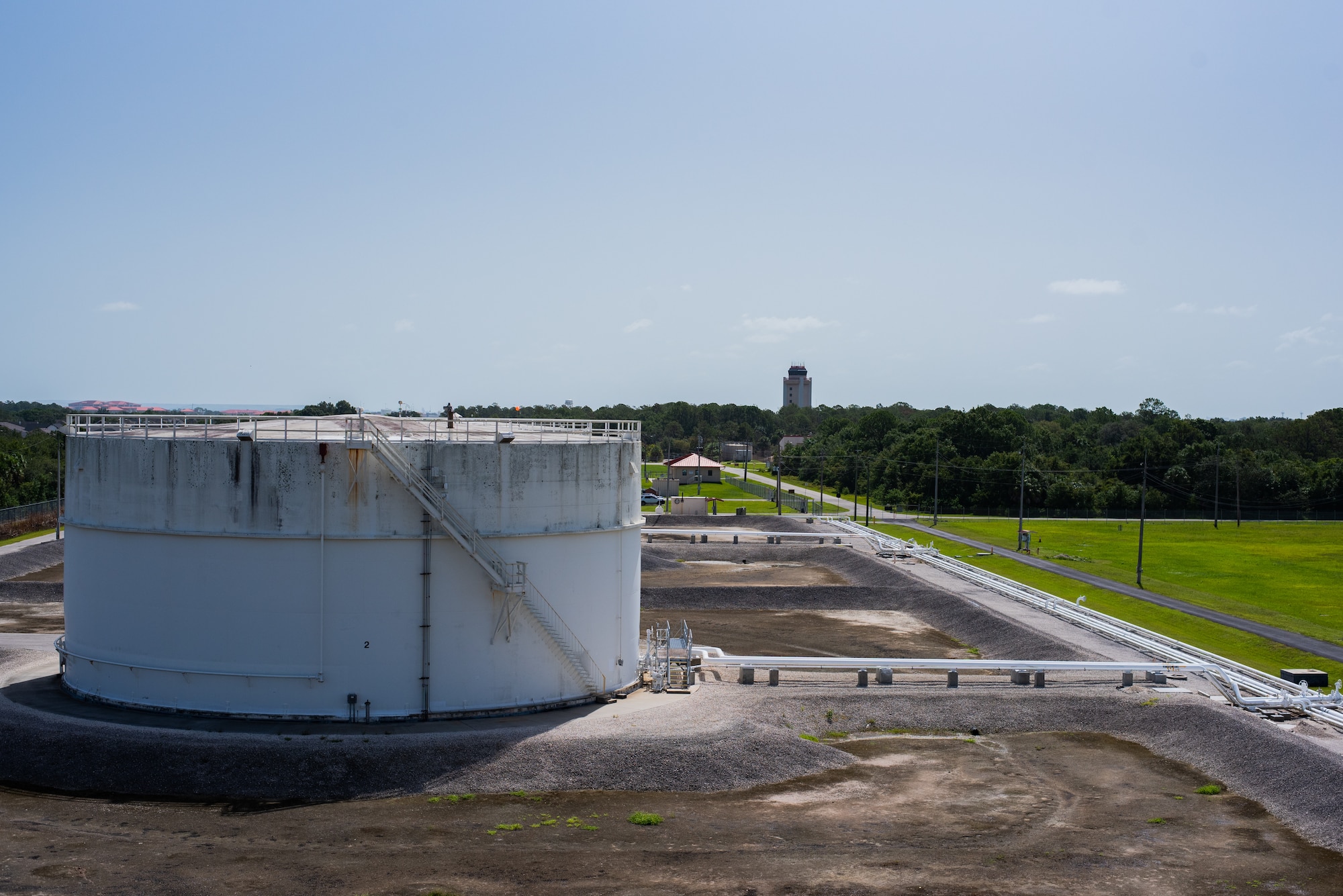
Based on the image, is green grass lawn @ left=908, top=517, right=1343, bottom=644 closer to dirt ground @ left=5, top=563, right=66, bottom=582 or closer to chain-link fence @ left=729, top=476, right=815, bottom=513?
chain-link fence @ left=729, top=476, right=815, bottom=513

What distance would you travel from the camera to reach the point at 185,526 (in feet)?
100

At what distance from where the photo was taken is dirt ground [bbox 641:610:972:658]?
45.2 meters

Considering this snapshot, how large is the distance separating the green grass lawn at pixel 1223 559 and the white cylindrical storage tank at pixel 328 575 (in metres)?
35.6

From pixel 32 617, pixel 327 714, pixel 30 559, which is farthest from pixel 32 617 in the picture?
pixel 327 714

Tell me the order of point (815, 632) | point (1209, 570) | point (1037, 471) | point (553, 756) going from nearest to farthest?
point (553, 756)
point (815, 632)
point (1209, 570)
point (1037, 471)

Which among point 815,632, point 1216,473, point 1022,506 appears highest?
point 1216,473

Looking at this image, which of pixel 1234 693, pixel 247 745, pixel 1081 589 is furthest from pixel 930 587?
pixel 247 745

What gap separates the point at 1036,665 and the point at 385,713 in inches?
848

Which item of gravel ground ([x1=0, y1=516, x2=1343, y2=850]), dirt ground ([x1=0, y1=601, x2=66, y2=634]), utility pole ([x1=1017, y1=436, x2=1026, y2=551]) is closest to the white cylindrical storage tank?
gravel ground ([x1=0, y1=516, x2=1343, y2=850])

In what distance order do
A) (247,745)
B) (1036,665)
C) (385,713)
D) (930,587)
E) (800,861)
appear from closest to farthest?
(800,861) < (247,745) < (385,713) < (1036,665) < (930,587)

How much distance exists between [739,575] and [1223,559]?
36.1 m

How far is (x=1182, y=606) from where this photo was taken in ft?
177

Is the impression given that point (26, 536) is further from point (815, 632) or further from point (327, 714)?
point (815, 632)

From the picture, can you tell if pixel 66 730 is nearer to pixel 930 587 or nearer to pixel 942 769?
pixel 942 769
